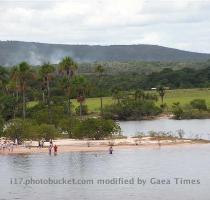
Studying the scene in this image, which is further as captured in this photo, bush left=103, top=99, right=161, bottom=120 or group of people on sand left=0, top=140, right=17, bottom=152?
bush left=103, top=99, right=161, bottom=120

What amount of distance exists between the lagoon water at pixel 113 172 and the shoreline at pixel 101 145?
82.0 inches

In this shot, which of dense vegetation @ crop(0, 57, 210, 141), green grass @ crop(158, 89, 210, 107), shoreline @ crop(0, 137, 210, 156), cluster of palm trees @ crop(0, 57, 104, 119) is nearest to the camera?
shoreline @ crop(0, 137, 210, 156)

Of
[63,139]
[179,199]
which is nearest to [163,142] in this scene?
[63,139]

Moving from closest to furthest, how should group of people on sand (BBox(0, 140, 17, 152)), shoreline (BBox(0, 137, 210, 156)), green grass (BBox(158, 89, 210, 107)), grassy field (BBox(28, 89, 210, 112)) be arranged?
1. shoreline (BBox(0, 137, 210, 156))
2. group of people on sand (BBox(0, 140, 17, 152))
3. grassy field (BBox(28, 89, 210, 112))
4. green grass (BBox(158, 89, 210, 107))

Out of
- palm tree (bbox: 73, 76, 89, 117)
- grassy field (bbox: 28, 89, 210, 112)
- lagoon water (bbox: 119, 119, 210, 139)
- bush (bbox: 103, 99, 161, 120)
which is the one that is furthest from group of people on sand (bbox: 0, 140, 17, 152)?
grassy field (bbox: 28, 89, 210, 112)

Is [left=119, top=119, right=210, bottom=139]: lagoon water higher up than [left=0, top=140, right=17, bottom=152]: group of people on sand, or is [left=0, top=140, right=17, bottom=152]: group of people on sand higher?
[left=119, top=119, right=210, bottom=139]: lagoon water

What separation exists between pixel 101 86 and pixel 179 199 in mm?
142735

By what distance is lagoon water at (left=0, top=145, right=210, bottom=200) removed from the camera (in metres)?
51.2

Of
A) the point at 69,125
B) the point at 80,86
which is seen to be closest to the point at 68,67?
the point at 80,86

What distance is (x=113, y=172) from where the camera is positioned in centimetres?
6269

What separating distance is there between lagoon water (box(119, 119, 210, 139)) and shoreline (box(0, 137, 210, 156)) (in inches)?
404

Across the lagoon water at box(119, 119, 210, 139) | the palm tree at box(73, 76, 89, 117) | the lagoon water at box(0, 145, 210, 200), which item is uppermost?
the palm tree at box(73, 76, 89, 117)

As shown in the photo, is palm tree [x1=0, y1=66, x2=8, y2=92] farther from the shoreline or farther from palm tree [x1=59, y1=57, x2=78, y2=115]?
the shoreline

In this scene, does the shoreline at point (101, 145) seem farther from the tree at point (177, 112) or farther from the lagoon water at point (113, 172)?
the tree at point (177, 112)
